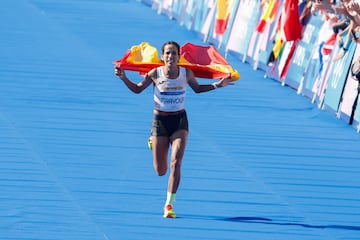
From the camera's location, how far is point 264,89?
21.6 metres

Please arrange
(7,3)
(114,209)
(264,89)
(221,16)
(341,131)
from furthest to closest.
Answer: (7,3)
(221,16)
(264,89)
(341,131)
(114,209)

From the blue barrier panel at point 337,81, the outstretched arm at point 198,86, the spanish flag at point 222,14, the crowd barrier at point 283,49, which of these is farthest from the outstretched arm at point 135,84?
the spanish flag at point 222,14

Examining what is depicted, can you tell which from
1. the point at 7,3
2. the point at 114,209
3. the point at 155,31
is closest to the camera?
the point at 114,209

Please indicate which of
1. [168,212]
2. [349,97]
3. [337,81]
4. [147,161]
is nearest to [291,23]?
[337,81]

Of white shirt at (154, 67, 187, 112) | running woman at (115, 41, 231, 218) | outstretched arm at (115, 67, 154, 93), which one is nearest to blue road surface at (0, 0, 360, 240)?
running woman at (115, 41, 231, 218)

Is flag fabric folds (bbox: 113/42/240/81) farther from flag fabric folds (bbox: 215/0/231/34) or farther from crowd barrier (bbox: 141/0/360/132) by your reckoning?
flag fabric folds (bbox: 215/0/231/34)

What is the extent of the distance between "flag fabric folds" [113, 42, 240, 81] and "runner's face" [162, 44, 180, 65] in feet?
1.59

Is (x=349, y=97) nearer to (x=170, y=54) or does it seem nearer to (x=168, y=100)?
(x=168, y=100)

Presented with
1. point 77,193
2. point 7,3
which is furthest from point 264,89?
point 7,3

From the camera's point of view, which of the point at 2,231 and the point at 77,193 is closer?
the point at 2,231

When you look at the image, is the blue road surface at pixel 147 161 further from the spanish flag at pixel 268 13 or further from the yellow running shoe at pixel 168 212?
the spanish flag at pixel 268 13

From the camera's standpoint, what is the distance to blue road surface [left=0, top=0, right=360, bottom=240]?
1203 cm

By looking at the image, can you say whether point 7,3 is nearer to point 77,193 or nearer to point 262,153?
point 262,153

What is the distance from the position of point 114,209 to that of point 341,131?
6613 mm
